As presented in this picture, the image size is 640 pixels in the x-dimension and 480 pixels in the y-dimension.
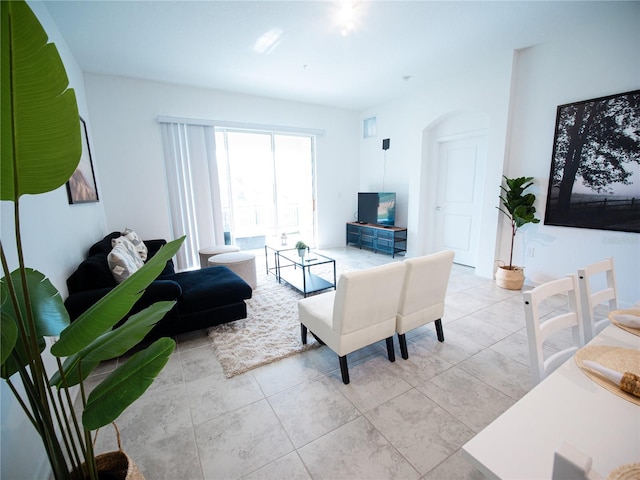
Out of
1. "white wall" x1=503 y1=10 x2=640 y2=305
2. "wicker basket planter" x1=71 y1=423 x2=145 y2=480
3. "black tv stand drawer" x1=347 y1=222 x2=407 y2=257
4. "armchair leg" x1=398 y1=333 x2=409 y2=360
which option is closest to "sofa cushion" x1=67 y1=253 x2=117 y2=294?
"wicker basket planter" x1=71 y1=423 x2=145 y2=480

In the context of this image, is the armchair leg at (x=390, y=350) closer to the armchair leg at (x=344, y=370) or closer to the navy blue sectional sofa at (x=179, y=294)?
the armchair leg at (x=344, y=370)

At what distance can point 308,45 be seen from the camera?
9.82 feet

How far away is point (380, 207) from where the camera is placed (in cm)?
524

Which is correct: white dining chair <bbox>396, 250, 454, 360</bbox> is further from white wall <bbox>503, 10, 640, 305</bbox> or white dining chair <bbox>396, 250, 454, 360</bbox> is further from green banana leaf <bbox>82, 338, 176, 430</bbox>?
white wall <bbox>503, 10, 640, 305</bbox>

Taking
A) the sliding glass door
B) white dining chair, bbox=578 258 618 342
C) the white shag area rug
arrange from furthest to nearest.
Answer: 1. the sliding glass door
2. the white shag area rug
3. white dining chair, bbox=578 258 618 342

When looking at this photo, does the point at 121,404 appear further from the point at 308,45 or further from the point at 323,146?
the point at 323,146

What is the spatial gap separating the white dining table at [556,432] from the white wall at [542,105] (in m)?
3.07

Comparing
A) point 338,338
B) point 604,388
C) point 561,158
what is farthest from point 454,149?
point 604,388

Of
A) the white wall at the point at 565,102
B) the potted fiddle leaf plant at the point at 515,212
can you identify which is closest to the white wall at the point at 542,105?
the white wall at the point at 565,102

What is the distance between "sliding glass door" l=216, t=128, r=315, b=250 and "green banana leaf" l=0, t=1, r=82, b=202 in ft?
14.1

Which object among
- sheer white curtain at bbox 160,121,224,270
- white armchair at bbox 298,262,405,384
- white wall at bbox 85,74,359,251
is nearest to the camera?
white armchair at bbox 298,262,405,384

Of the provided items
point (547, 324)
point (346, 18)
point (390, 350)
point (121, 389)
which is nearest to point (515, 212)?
point (390, 350)

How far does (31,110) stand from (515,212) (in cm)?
402

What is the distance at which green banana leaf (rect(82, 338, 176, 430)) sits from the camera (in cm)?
75
